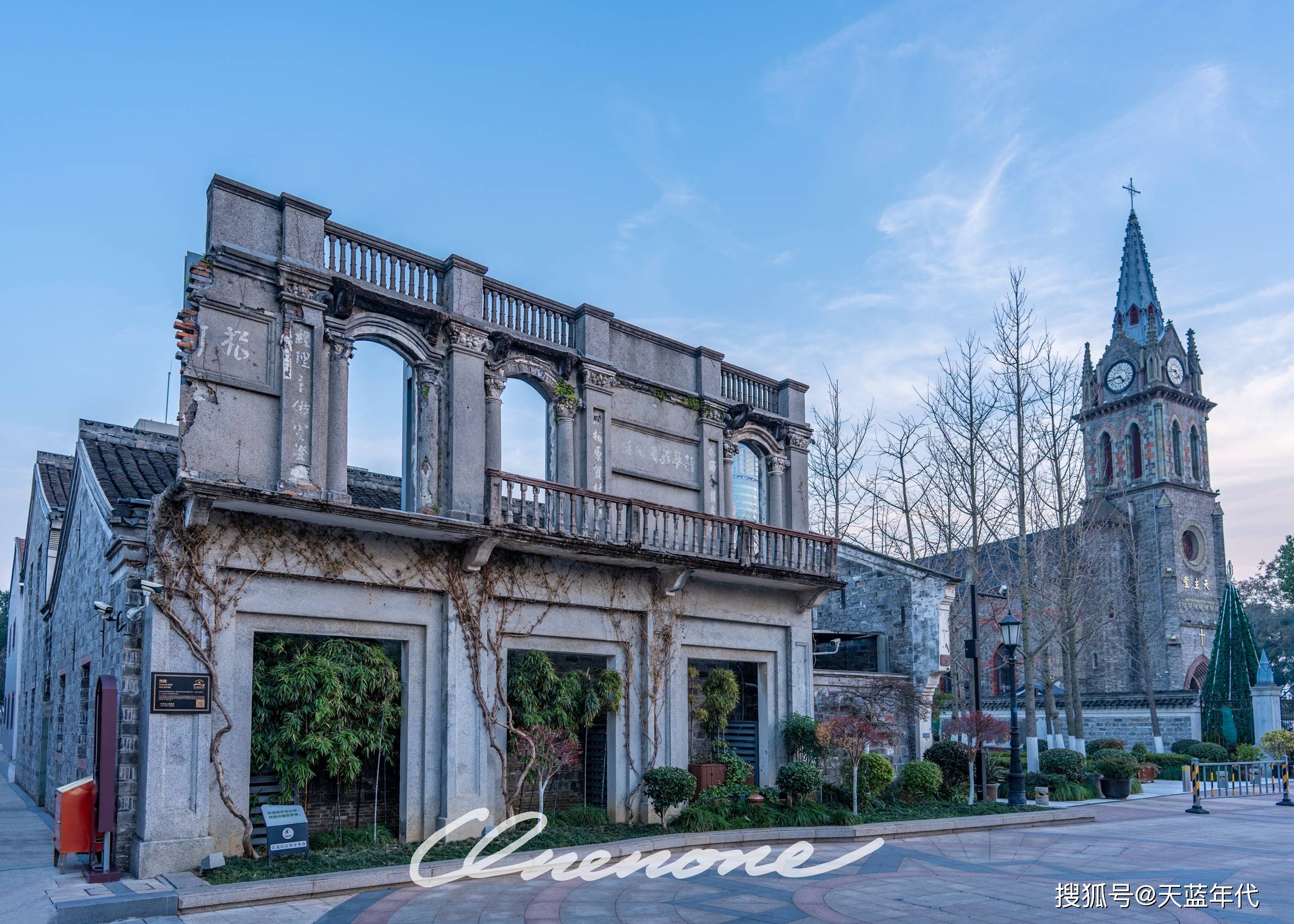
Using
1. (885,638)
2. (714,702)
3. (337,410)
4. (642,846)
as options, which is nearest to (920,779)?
(714,702)

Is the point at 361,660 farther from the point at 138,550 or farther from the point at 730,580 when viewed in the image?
the point at 730,580

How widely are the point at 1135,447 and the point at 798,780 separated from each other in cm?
5282

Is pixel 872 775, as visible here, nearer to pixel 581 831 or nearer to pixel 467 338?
pixel 581 831

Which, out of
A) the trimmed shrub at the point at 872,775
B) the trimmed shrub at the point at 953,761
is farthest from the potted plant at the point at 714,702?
the trimmed shrub at the point at 953,761

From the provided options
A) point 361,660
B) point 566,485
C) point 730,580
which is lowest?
point 361,660

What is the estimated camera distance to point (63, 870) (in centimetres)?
1313

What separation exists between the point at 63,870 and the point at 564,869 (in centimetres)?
656

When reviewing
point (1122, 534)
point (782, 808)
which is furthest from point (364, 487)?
point (1122, 534)

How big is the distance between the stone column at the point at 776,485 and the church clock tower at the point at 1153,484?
37.8 meters

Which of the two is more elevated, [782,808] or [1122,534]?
[1122,534]

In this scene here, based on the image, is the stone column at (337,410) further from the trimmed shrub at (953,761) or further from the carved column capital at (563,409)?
the trimmed shrub at (953,761)

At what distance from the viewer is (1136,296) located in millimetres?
65438

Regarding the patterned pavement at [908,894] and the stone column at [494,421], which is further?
the stone column at [494,421]

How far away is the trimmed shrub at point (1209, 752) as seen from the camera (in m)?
37.0
